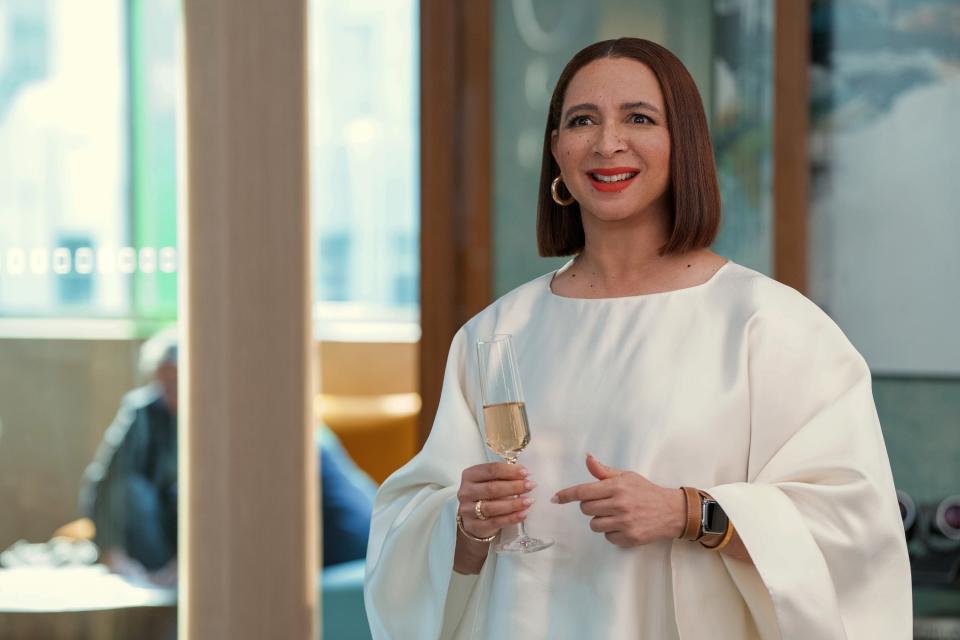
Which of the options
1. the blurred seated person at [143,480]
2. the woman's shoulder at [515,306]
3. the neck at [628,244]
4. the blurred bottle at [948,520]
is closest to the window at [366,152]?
the blurred seated person at [143,480]

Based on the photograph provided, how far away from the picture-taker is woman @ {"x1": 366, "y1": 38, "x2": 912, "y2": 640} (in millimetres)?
1373

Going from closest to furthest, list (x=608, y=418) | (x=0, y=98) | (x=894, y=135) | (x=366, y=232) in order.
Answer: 1. (x=608, y=418)
2. (x=894, y=135)
3. (x=0, y=98)
4. (x=366, y=232)

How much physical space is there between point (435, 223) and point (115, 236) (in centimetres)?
95

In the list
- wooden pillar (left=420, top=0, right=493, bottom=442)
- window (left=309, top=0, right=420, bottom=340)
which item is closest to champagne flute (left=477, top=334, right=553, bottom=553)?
wooden pillar (left=420, top=0, right=493, bottom=442)

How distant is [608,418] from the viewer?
1497 millimetres

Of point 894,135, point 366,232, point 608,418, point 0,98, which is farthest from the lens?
point 366,232

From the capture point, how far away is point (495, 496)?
4.62 feet

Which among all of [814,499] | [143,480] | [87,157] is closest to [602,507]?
[814,499]

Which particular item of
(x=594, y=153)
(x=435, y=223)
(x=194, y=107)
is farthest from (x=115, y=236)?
(x=594, y=153)

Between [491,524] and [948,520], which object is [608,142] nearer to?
[491,524]

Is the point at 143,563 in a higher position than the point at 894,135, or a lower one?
lower

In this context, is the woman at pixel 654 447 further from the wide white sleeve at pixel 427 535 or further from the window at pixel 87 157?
the window at pixel 87 157

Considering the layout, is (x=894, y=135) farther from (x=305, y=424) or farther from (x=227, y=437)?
(x=227, y=437)

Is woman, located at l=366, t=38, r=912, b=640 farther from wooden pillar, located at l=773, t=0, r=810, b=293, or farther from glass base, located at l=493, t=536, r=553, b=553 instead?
wooden pillar, located at l=773, t=0, r=810, b=293
